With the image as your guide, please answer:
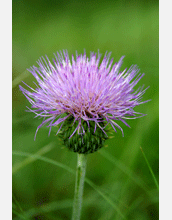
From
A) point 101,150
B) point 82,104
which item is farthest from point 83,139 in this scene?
point 101,150

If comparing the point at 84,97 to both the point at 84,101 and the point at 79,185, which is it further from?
the point at 79,185

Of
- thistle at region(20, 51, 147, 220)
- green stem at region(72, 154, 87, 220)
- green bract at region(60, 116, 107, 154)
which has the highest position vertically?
thistle at region(20, 51, 147, 220)

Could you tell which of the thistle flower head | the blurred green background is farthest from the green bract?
the blurred green background

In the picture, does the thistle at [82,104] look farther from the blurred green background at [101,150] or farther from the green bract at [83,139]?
the blurred green background at [101,150]

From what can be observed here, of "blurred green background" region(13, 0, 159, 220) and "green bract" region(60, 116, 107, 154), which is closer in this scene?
"green bract" region(60, 116, 107, 154)

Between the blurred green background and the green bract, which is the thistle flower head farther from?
the blurred green background
